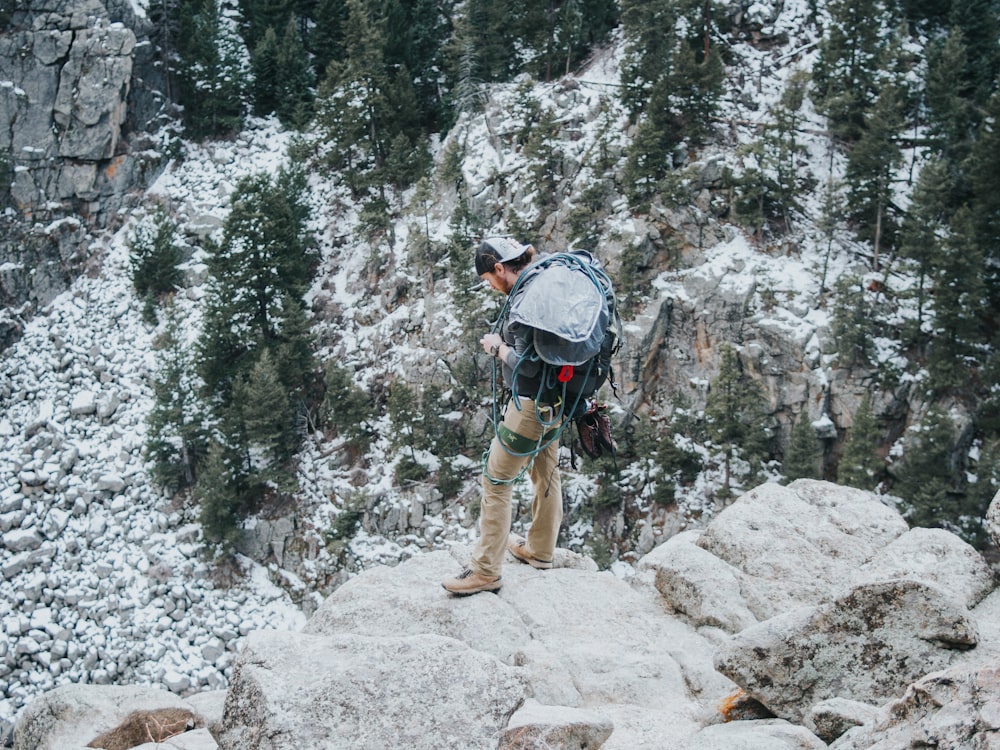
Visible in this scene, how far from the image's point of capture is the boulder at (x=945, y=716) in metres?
2.36

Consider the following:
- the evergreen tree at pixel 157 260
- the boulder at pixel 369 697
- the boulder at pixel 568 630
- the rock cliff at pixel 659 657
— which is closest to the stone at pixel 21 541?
the evergreen tree at pixel 157 260

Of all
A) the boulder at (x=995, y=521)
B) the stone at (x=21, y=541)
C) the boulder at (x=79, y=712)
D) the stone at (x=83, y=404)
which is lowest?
the stone at (x=21, y=541)

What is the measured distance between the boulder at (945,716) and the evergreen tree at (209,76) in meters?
34.2

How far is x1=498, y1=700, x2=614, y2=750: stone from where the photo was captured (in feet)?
10.6

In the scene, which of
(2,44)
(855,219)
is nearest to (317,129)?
(2,44)

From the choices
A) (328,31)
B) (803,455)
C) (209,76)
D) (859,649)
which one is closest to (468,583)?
(859,649)

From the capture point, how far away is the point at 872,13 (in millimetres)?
24828

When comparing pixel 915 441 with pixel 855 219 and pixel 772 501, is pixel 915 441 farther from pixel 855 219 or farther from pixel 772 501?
pixel 772 501

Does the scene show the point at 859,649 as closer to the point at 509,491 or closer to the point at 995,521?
the point at 995,521

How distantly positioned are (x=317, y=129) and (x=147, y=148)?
23.7 feet

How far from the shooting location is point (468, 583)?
18.6 ft

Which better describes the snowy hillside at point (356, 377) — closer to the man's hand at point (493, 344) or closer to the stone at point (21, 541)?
the stone at point (21, 541)

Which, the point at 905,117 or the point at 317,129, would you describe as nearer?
the point at 905,117

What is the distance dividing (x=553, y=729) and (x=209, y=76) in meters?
34.8
